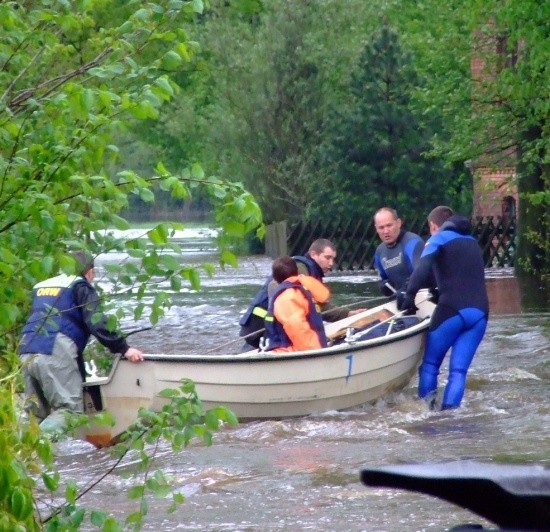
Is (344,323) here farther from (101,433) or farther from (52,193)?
(52,193)

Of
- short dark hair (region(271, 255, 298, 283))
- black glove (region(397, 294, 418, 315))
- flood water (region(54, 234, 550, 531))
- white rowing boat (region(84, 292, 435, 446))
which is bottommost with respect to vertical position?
flood water (region(54, 234, 550, 531))

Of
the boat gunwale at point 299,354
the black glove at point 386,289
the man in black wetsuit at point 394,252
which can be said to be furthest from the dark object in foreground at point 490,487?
the black glove at point 386,289

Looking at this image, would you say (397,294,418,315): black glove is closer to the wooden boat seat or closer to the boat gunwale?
the boat gunwale

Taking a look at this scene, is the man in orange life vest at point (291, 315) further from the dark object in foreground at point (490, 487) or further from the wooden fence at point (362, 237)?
the wooden fence at point (362, 237)

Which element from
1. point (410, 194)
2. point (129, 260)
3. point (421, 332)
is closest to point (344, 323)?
point (421, 332)

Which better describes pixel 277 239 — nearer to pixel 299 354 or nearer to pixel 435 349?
pixel 435 349

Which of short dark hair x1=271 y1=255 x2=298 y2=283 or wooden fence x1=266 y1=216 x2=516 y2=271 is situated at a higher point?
short dark hair x1=271 y1=255 x2=298 y2=283

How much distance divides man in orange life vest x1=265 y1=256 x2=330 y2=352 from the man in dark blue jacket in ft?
3.03

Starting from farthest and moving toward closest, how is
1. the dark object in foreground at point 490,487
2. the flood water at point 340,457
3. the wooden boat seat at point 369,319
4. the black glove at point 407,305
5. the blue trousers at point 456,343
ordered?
the wooden boat seat at point 369,319 < the black glove at point 407,305 < the blue trousers at point 456,343 < the flood water at point 340,457 < the dark object in foreground at point 490,487

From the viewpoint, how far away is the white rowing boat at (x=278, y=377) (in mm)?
10500

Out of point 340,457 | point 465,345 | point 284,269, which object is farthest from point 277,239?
point 340,457

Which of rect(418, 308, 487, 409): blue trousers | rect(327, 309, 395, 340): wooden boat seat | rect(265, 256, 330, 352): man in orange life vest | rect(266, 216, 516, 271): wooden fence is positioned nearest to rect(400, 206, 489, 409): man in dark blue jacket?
rect(418, 308, 487, 409): blue trousers

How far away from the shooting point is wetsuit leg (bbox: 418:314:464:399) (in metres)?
11.6

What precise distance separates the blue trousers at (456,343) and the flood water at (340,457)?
24cm
